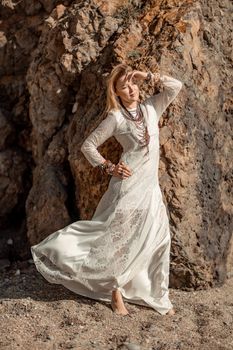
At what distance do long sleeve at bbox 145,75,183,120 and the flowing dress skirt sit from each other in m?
0.30

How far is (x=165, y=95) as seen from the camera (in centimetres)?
509

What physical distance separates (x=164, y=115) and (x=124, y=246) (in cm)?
126

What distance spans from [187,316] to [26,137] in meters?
3.07

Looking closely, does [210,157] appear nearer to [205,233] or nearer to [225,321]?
[205,233]

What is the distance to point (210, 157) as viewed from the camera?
5711 mm

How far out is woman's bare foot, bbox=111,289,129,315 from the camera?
16.2 ft

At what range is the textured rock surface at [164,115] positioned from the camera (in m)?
5.52

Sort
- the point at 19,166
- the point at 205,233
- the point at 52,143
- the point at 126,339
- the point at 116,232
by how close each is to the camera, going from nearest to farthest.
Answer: the point at 126,339 < the point at 116,232 < the point at 205,233 < the point at 52,143 < the point at 19,166

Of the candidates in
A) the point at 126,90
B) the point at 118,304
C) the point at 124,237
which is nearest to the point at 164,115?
the point at 126,90

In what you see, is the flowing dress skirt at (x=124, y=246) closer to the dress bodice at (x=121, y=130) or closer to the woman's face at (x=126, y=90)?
the dress bodice at (x=121, y=130)

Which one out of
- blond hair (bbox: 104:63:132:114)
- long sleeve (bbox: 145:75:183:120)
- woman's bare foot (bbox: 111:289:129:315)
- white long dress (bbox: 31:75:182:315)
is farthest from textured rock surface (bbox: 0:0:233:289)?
woman's bare foot (bbox: 111:289:129:315)

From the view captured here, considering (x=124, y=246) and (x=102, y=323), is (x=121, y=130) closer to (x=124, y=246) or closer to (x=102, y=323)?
(x=124, y=246)

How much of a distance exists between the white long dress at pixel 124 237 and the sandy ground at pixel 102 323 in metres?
0.17

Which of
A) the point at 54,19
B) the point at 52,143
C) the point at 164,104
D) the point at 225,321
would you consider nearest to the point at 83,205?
the point at 52,143
